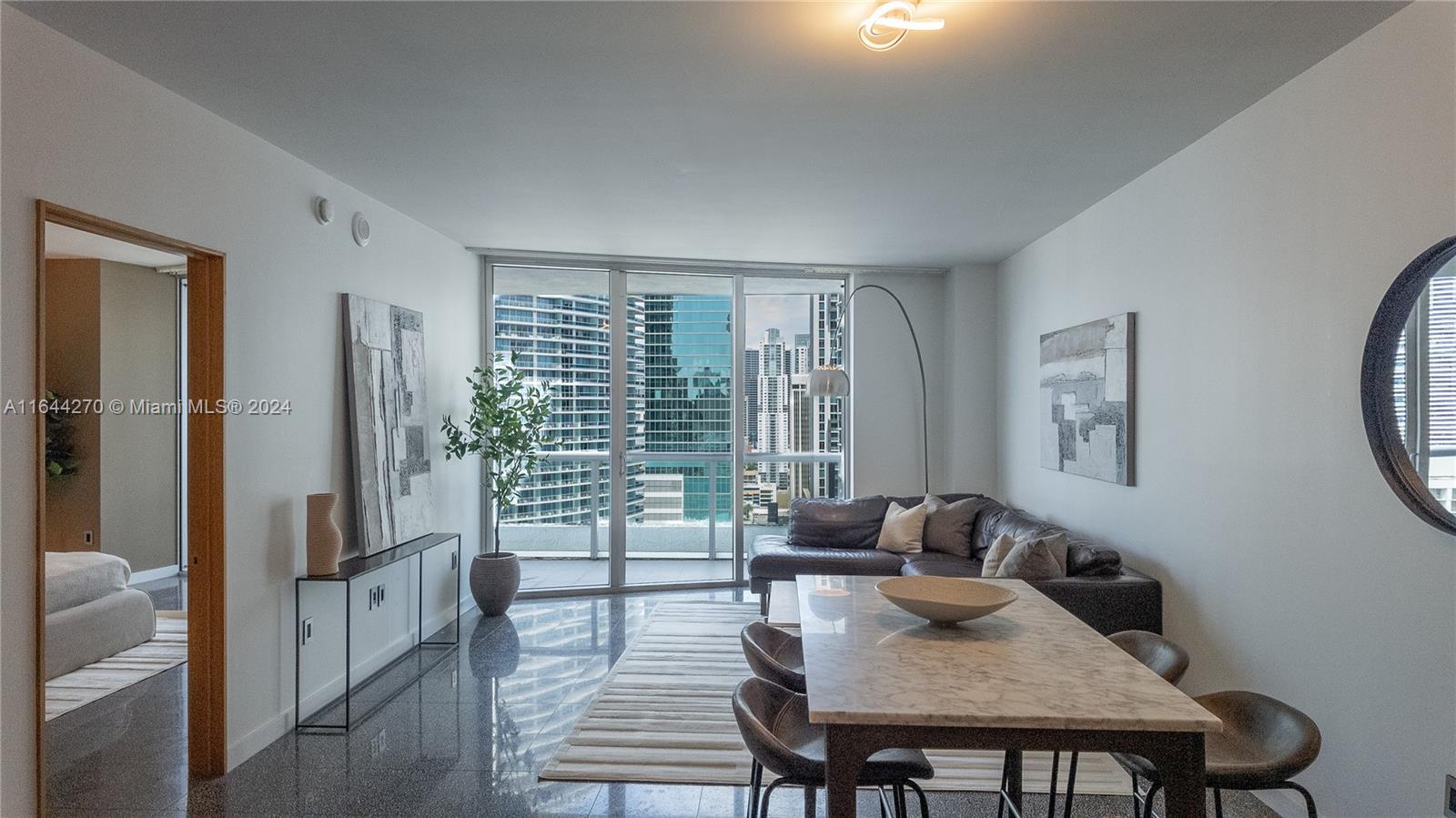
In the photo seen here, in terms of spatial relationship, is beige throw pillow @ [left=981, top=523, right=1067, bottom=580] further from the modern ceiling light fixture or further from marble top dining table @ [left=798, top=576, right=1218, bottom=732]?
the modern ceiling light fixture

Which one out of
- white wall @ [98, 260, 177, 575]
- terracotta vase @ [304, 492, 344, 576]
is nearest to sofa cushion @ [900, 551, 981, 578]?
terracotta vase @ [304, 492, 344, 576]

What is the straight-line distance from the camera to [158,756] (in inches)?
132

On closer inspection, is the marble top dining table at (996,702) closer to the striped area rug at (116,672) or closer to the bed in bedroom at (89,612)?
the striped area rug at (116,672)

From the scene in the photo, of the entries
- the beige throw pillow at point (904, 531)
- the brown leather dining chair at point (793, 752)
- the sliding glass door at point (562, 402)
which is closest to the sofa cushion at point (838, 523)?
the beige throw pillow at point (904, 531)

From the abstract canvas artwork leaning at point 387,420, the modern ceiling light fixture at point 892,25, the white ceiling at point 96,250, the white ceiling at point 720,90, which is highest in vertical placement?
the white ceiling at point 96,250

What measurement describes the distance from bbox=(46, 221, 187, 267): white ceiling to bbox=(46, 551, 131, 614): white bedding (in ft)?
7.14

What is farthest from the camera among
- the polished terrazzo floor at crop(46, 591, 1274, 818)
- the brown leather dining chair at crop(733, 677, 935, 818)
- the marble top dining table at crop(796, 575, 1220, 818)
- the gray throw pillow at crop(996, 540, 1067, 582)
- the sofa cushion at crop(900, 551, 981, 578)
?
the sofa cushion at crop(900, 551, 981, 578)

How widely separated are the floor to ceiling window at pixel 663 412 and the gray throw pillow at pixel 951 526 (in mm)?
1242

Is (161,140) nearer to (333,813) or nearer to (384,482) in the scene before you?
(384,482)

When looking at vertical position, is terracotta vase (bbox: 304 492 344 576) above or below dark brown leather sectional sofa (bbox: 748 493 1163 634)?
above

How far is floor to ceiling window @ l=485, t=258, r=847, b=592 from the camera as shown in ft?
20.8

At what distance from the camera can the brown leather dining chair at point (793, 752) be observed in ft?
6.00

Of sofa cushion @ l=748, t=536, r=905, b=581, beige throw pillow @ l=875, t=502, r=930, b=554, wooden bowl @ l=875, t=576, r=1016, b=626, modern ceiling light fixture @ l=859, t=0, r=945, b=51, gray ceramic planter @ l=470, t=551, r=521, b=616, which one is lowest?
gray ceramic planter @ l=470, t=551, r=521, b=616

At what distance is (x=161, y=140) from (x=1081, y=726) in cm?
356
